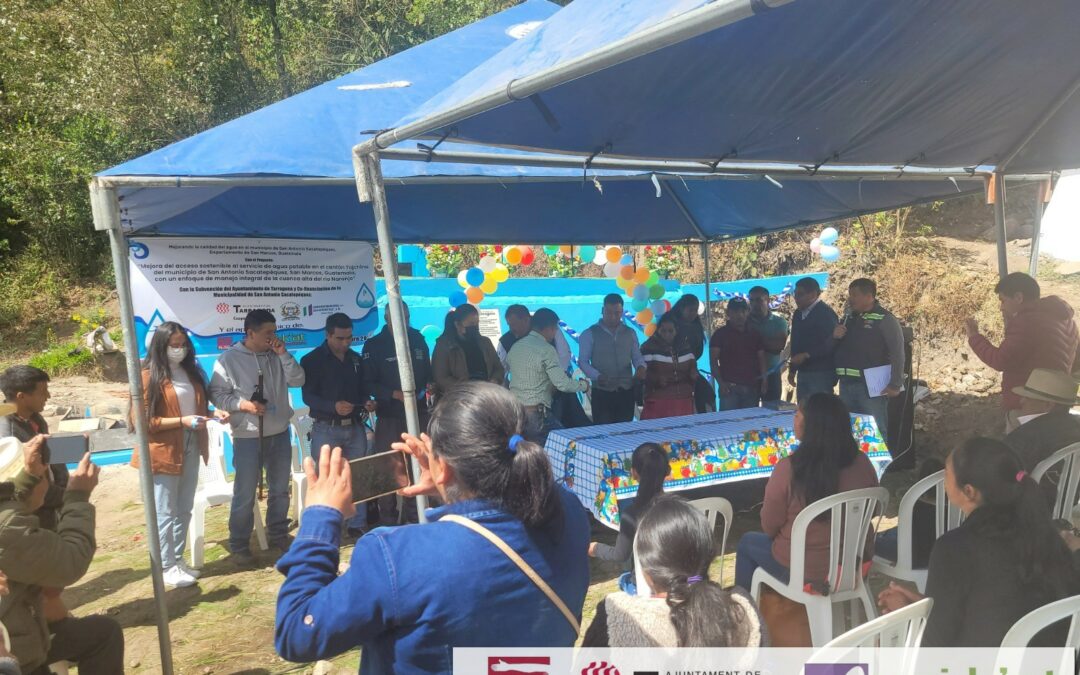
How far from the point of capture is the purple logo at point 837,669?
176cm

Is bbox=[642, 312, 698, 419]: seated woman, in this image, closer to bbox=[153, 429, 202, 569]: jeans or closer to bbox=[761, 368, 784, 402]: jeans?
bbox=[761, 368, 784, 402]: jeans

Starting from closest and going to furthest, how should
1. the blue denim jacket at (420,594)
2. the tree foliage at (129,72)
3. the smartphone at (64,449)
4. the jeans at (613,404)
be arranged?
1. the blue denim jacket at (420,594)
2. the smartphone at (64,449)
3. the jeans at (613,404)
4. the tree foliage at (129,72)

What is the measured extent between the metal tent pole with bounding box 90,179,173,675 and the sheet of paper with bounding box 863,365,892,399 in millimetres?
4846

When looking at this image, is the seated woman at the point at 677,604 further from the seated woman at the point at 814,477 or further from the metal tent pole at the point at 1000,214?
the metal tent pole at the point at 1000,214

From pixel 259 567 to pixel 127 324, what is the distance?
2195mm


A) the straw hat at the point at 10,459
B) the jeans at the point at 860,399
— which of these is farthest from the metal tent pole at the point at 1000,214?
the straw hat at the point at 10,459

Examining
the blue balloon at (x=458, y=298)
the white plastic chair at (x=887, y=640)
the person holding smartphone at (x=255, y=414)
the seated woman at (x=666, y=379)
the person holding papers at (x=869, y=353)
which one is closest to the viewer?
the white plastic chair at (x=887, y=640)

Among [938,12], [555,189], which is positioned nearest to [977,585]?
[938,12]

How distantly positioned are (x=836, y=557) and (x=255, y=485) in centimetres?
354

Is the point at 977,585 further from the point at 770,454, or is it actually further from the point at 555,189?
the point at 555,189

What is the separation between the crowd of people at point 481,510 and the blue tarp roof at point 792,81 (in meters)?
1.16

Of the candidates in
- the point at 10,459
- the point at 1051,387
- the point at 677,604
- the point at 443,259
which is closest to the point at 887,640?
the point at 677,604

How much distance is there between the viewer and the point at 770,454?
4.52 meters

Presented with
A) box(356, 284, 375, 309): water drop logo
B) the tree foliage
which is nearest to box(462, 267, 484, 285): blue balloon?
box(356, 284, 375, 309): water drop logo
